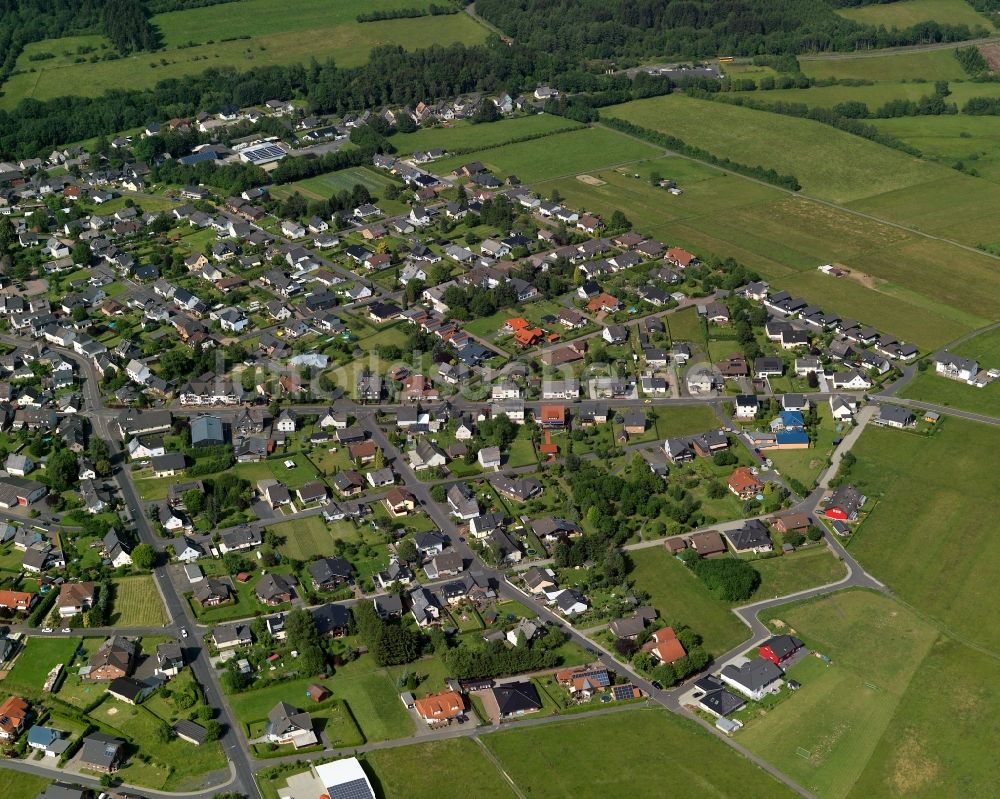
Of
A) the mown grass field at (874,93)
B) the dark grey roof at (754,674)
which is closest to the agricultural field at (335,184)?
the mown grass field at (874,93)

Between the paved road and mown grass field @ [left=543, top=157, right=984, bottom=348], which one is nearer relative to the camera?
the paved road

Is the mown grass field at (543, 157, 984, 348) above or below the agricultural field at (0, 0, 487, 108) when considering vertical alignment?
below

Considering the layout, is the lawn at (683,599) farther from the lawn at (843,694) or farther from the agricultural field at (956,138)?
the agricultural field at (956,138)

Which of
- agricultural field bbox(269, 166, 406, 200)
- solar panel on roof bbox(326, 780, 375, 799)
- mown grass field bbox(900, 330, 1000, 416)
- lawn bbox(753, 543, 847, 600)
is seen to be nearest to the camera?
solar panel on roof bbox(326, 780, 375, 799)

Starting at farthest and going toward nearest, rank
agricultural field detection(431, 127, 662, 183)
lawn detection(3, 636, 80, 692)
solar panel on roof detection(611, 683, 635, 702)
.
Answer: agricultural field detection(431, 127, 662, 183), lawn detection(3, 636, 80, 692), solar panel on roof detection(611, 683, 635, 702)

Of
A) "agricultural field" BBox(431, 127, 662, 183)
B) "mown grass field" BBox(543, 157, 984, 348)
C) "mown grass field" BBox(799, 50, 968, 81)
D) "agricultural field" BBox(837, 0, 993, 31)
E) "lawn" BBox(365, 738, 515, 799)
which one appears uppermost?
"agricultural field" BBox(837, 0, 993, 31)

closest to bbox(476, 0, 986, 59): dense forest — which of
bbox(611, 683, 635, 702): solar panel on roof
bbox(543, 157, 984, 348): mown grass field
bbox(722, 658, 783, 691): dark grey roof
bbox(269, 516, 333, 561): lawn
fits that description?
bbox(543, 157, 984, 348): mown grass field

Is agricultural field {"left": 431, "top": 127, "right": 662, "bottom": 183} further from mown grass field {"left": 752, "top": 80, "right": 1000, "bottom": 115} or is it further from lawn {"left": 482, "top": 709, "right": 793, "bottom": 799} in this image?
lawn {"left": 482, "top": 709, "right": 793, "bottom": 799}
